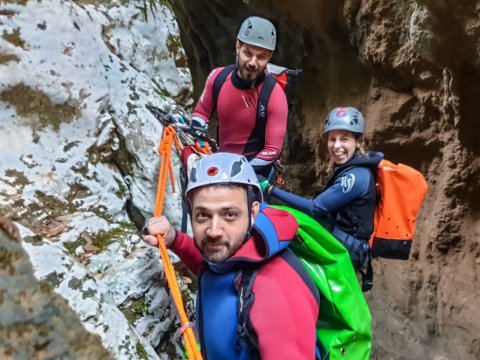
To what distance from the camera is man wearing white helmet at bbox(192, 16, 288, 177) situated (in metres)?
3.99

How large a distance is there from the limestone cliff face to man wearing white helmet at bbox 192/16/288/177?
141cm

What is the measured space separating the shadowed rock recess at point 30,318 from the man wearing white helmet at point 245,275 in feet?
1.80

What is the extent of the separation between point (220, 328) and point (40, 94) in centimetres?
182

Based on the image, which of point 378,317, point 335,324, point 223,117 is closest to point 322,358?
point 335,324

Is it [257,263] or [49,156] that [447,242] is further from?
[49,156]

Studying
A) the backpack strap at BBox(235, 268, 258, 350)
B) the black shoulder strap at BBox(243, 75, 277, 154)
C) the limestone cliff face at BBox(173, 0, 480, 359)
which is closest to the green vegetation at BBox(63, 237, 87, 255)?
the backpack strap at BBox(235, 268, 258, 350)

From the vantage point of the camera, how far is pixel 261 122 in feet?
13.9

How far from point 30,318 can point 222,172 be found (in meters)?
1.05

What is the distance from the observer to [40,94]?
115 inches

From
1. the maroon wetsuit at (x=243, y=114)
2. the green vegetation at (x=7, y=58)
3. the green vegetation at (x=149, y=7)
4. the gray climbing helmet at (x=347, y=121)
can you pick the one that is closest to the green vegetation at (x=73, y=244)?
the green vegetation at (x=7, y=58)

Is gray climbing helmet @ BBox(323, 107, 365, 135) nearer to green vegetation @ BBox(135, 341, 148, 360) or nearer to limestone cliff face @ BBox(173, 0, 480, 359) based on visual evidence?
limestone cliff face @ BBox(173, 0, 480, 359)

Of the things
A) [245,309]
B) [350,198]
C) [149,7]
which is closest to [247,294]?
[245,309]

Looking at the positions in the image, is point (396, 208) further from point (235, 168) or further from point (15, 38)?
point (15, 38)

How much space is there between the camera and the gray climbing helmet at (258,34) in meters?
3.90
